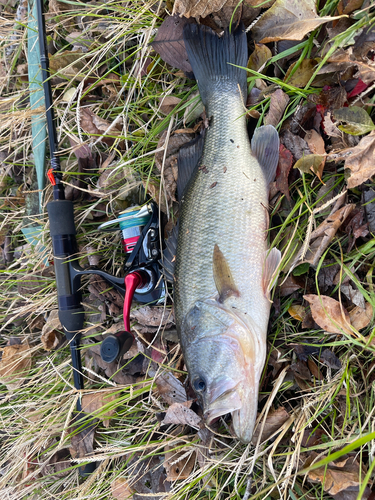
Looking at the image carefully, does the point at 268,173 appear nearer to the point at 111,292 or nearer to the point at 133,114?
the point at 133,114

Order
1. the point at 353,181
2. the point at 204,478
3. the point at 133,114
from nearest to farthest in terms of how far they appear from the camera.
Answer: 1. the point at 353,181
2. the point at 204,478
3. the point at 133,114

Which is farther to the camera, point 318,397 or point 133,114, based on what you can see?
point 133,114

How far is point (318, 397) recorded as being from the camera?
2.02 metres

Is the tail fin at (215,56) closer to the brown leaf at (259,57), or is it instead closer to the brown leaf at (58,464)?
the brown leaf at (259,57)

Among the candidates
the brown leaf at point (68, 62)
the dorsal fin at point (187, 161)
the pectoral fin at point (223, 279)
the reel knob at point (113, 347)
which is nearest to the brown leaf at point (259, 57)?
the dorsal fin at point (187, 161)

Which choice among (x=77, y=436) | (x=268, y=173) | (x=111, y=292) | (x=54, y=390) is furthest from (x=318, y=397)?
(x=54, y=390)

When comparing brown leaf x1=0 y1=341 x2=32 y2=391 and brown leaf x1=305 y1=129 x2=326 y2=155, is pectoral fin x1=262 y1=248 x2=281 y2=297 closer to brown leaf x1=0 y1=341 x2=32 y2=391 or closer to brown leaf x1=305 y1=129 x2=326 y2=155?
brown leaf x1=305 y1=129 x2=326 y2=155

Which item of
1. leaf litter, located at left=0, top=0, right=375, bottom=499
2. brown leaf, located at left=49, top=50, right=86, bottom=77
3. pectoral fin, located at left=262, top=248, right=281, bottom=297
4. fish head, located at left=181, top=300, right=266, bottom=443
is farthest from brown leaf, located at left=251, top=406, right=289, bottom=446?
brown leaf, located at left=49, top=50, right=86, bottom=77

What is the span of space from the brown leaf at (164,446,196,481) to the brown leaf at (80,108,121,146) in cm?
243

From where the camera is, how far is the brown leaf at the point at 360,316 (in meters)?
1.90

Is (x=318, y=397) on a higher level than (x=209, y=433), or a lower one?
higher

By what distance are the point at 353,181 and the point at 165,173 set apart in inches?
51.3

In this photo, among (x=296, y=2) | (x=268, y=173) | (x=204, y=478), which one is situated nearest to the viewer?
(x=296, y=2)

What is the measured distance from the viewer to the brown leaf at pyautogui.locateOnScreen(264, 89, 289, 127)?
2.12 m
